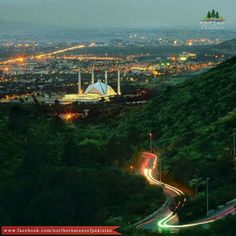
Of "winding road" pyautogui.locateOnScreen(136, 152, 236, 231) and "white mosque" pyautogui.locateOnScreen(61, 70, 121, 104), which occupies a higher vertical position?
"winding road" pyautogui.locateOnScreen(136, 152, 236, 231)

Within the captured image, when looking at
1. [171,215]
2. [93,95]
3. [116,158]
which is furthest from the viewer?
[93,95]

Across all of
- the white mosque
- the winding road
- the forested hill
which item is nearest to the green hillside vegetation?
the forested hill

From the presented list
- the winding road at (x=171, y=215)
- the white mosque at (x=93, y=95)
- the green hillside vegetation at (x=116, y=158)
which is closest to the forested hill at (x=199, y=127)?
the green hillside vegetation at (x=116, y=158)

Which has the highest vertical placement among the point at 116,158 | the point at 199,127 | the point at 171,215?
the point at 171,215

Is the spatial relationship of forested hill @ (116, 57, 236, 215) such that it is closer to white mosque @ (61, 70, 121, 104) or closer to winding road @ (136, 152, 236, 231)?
winding road @ (136, 152, 236, 231)

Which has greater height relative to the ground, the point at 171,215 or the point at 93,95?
the point at 171,215

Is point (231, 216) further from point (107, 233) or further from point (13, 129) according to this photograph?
point (13, 129)

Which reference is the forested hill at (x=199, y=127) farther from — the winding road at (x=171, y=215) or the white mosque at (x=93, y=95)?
the white mosque at (x=93, y=95)

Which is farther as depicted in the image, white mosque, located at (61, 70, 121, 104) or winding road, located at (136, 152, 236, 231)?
white mosque, located at (61, 70, 121, 104)

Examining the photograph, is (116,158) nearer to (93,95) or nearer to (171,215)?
(171,215)

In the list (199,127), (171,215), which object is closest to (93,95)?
(199,127)

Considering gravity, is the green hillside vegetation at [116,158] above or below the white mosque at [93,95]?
above

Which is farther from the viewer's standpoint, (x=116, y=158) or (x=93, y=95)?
(x=93, y=95)
